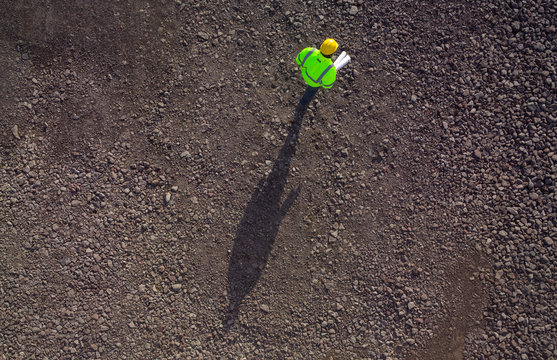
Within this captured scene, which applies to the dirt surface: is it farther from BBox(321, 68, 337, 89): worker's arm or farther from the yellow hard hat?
the yellow hard hat

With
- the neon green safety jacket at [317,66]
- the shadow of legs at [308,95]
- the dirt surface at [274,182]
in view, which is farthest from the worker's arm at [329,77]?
the dirt surface at [274,182]

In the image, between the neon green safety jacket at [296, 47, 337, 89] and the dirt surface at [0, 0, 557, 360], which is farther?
the dirt surface at [0, 0, 557, 360]

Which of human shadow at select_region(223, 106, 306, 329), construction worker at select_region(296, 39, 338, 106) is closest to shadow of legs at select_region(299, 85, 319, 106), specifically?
human shadow at select_region(223, 106, 306, 329)

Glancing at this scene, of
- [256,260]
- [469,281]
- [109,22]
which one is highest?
[109,22]

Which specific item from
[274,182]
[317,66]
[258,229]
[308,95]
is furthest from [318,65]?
[258,229]

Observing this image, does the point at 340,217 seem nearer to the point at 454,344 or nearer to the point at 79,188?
the point at 454,344

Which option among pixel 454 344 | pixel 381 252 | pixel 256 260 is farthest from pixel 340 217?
pixel 454 344

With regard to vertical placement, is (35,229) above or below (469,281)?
above
